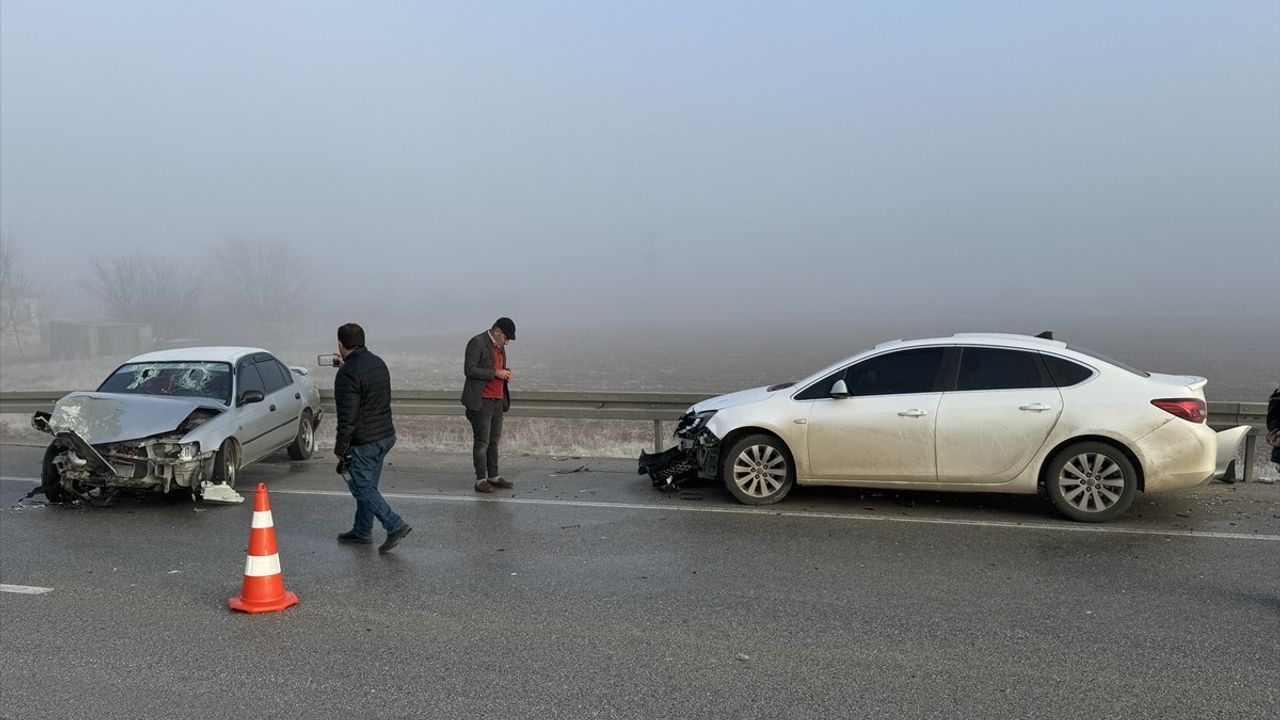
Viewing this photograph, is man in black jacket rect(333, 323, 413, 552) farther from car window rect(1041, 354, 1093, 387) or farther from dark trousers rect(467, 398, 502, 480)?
car window rect(1041, 354, 1093, 387)

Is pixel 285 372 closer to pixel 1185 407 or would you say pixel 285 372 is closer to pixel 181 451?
pixel 181 451

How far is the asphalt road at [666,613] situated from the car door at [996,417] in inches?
17.7

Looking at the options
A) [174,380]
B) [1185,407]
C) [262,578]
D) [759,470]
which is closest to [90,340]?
[174,380]

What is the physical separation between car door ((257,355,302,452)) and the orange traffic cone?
4.85 metres

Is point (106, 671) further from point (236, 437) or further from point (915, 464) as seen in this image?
point (915, 464)

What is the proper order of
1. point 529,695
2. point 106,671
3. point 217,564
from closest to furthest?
point 529,695
point 106,671
point 217,564

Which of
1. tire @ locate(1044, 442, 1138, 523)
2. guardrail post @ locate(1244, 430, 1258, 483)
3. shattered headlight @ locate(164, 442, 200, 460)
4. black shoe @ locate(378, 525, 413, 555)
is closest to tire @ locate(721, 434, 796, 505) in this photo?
tire @ locate(1044, 442, 1138, 523)

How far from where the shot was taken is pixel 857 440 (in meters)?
7.36

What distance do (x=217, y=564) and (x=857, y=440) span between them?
509 cm

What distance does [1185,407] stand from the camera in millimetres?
6742

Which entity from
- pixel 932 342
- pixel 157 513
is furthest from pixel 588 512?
pixel 157 513

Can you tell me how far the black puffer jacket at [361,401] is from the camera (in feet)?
20.5

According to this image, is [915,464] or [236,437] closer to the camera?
[915,464]

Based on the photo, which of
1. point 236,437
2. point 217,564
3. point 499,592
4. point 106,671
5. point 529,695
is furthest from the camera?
point 236,437
